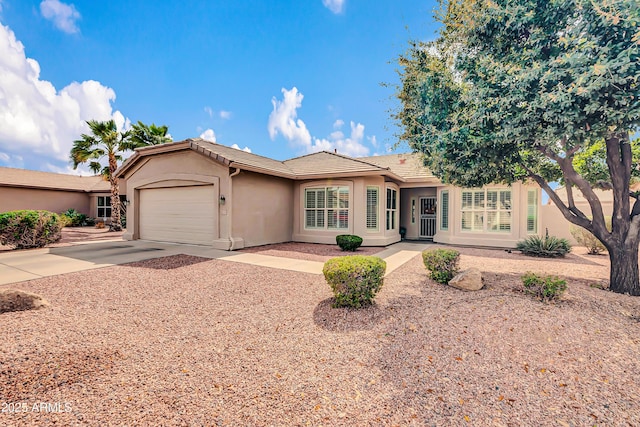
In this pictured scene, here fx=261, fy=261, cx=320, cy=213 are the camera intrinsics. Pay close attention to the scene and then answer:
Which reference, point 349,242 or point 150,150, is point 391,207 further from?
point 150,150

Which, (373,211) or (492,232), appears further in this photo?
(373,211)

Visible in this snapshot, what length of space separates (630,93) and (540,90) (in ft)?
3.38

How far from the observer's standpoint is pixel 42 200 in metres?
19.9

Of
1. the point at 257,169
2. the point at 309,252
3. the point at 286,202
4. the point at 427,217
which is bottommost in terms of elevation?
the point at 309,252

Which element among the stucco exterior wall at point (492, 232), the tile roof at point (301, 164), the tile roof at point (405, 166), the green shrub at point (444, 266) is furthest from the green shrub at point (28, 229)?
the stucco exterior wall at point (492, 232)

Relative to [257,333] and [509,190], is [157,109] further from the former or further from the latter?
[509,190]

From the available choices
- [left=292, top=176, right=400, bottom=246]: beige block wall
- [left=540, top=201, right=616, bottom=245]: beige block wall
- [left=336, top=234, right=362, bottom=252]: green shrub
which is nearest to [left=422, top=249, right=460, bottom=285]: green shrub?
[left=336, top=234, right=362, bottom=252]: green shrub

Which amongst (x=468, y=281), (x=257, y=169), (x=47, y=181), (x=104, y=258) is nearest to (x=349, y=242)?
(x=257, y=169)

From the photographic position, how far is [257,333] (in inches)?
146

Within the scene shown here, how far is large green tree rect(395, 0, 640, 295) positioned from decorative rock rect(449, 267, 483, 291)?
231 centimetres

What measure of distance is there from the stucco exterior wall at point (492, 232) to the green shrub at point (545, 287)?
7711mm

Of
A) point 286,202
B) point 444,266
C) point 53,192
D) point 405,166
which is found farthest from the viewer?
point 53,192

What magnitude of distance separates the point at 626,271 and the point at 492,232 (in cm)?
676

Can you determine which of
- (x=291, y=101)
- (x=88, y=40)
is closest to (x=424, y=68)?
(x=291, y=101)
